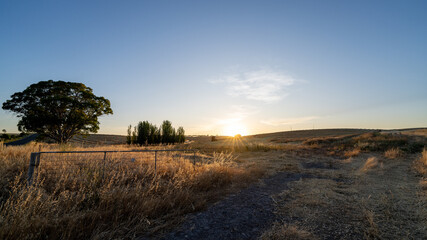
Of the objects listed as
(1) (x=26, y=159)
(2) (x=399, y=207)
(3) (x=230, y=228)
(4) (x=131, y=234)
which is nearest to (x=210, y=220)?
(3) (x=230, y=228)

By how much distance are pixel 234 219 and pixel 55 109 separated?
23.1 meters

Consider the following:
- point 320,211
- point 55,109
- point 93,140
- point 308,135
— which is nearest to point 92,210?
point 320,211

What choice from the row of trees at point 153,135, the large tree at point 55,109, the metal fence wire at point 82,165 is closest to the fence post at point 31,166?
the metal fence wire at point 82,165

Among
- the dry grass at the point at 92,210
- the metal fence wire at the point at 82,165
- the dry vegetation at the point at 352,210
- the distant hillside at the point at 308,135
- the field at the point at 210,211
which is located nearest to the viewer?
the dry grass at the point at 92,210

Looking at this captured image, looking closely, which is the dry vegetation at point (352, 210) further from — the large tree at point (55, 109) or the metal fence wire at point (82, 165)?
the large tree at point (55, 109)

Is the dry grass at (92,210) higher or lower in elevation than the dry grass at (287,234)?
higher

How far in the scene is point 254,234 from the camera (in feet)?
12.3

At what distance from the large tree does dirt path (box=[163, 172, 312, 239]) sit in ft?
69.5

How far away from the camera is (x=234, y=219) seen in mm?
4410

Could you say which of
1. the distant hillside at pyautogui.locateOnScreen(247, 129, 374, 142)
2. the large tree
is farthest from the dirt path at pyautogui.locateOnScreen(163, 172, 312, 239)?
the distant hillside at pyautogui.locateOnScreen(247, 129, 374, 142)

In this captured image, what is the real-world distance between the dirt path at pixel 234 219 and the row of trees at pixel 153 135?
28.4 m

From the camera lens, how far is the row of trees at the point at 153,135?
32.8 meters

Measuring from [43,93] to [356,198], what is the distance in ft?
86.5

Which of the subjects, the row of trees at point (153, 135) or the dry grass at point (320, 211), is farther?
the row of trees at point (153, 135)
